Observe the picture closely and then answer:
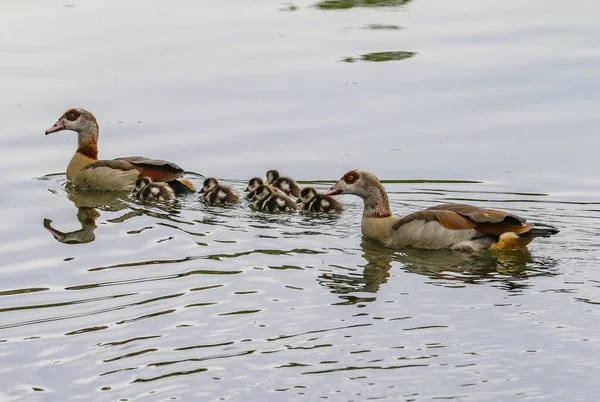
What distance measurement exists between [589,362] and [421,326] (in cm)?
121

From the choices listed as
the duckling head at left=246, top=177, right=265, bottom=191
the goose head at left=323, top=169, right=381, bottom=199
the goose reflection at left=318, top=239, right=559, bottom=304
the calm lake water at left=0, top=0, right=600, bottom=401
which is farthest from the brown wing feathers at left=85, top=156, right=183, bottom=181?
the goose reflection at left=318, top=239, right=559, bottom=304

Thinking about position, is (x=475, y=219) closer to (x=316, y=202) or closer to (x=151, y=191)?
(x=316, y=202)

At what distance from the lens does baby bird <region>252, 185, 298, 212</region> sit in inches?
497

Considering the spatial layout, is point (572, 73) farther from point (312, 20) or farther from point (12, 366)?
point (12, 366)

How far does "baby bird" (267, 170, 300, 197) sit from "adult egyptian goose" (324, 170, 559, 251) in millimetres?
1463

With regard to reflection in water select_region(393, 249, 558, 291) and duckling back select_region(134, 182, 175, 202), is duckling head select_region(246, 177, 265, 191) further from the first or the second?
reflection in water select_region(393, 249, 558, 291)

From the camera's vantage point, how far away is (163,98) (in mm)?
16328

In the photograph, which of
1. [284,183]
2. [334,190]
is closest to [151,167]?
[284,183]

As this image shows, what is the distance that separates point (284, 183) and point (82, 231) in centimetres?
216

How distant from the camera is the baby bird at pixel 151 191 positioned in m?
13.2

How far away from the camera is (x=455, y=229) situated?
11469mm

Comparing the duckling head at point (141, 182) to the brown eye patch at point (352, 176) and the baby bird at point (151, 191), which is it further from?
the brown eye patch at point (352, 176)

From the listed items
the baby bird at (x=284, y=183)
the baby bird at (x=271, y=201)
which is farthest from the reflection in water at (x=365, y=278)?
the baby bird at (x=284, y=183)

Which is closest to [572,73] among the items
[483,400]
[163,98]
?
[163,98]
